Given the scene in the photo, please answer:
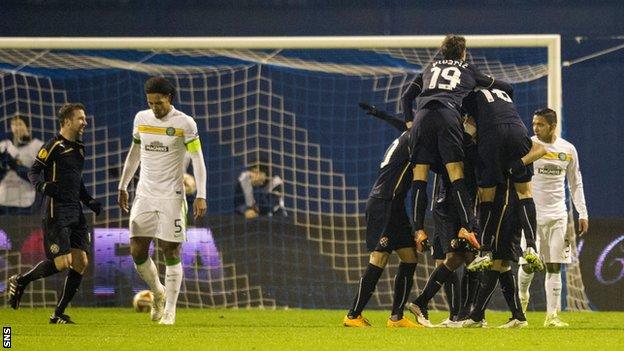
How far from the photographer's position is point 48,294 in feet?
40.8

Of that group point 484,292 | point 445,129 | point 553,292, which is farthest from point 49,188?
point 553,292

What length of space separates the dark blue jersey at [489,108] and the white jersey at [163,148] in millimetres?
1935

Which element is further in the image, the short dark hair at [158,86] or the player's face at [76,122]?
the player's face at [76,122]

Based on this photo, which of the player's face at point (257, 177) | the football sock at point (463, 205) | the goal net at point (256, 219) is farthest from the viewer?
the player's face at point (257, 177)

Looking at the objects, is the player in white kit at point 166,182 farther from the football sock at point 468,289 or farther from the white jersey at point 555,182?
the white jersey at point 555,182

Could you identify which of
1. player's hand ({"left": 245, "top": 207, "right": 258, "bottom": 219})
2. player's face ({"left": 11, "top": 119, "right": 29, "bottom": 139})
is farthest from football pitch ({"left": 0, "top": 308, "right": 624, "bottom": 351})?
player's face ({"left": 11, "top": 119, "right": 29, "bottom": 139})

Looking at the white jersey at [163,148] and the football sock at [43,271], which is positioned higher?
the white jersey at [163,148]

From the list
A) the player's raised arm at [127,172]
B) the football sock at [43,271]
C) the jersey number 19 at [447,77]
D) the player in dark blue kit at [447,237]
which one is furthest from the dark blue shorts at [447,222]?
the football sock at [43,271]

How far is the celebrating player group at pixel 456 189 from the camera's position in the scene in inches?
327

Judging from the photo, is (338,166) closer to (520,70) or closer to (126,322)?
(520,70)

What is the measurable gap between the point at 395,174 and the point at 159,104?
1701 mm

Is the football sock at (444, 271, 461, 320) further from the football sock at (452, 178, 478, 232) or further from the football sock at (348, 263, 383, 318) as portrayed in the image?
the football sock at (452, 178, 478, 232)

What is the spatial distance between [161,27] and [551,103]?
38.1 feet

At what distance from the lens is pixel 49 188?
9.24 m
